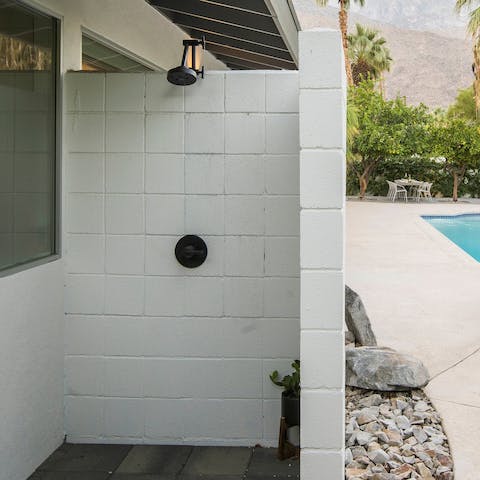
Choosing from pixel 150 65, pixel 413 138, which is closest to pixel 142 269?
pixel 150 65

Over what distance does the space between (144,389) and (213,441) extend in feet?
1.47

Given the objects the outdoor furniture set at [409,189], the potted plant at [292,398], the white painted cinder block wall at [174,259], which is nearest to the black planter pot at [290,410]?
the potted plant at [292,398]

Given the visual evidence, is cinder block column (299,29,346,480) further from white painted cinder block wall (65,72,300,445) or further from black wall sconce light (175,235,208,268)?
black wall sconce light (175,235,208,268)

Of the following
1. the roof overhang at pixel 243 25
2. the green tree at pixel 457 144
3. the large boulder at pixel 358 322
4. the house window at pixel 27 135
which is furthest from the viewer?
the green tree at pixel 457 144

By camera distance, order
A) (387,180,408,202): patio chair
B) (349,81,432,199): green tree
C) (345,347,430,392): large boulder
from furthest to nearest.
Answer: (387,180,408,202): patio chair → (349,81,432,199): green tree → (345,347,430,392): large boulder

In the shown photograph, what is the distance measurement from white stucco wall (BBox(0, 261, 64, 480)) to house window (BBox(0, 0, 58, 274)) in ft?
0.41

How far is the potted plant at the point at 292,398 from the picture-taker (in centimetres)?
347

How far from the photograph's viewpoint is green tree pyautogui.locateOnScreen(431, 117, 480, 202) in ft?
71.9

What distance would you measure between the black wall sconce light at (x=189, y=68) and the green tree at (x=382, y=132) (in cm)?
1834

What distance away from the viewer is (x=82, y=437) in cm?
369

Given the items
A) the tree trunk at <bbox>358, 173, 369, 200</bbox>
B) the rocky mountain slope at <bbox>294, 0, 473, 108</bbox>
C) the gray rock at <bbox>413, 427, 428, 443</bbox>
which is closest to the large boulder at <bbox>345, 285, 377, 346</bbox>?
the gray rock at <bbox>413, 427, 428, 443</bbox>

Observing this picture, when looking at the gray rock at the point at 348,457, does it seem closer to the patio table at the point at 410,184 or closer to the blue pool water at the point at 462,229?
the blue pool water at the point at 462,229

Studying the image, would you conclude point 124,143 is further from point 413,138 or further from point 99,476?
point 413,138

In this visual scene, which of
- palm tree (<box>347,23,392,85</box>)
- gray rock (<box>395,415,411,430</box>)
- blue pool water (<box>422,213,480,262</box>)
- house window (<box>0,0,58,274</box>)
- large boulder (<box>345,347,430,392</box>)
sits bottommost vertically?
gray rock (<box>395,415,411,430</box>)
